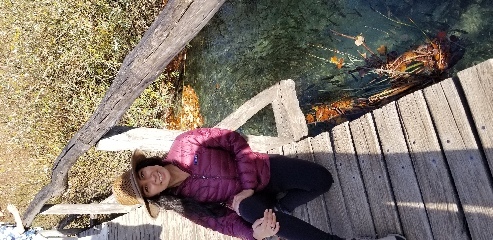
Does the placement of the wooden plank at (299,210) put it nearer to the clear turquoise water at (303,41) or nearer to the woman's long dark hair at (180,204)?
the woman's long dark hair at (180,204)

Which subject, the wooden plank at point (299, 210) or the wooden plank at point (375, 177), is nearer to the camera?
the wooden plank at point (375, 177)

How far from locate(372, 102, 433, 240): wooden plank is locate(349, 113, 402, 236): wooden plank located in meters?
0.05

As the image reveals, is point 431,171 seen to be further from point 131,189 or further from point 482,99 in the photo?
point 131,189

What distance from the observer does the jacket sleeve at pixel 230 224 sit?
9.28ft

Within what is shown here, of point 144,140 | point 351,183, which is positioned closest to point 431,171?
point 351,183

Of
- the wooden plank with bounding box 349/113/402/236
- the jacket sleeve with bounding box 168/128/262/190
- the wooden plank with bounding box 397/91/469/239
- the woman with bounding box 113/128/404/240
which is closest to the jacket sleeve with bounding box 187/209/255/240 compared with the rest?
the woman with bounding box 113/128/404/240

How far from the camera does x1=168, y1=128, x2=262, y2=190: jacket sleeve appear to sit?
2854 millimetres

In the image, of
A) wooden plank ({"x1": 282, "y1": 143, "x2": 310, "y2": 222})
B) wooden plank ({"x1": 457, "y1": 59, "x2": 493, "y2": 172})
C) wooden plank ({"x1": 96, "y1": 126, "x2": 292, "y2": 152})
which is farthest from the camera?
wooden plank ({"x1": 96, "y1": 126, "x2": 292, "y2": 152})

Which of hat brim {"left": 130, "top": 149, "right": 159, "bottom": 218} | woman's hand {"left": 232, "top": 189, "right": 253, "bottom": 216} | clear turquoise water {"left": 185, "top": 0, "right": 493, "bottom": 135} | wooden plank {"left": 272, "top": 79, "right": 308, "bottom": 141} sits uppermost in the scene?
clear turquoise water {"left": 185, "top": 0, "right": 493, "bottom": 135}

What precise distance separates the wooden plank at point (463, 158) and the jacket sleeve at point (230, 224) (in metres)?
1.40

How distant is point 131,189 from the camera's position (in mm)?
2639

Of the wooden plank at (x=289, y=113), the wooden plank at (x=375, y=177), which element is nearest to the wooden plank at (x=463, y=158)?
the wooden plank at (x=375, y=177)

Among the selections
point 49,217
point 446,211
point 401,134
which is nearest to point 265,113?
point 401,134

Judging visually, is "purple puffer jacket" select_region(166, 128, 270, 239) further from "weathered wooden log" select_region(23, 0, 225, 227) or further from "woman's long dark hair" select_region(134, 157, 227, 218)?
"weathered wooden log" select_region(23, 0, 225, 227)
